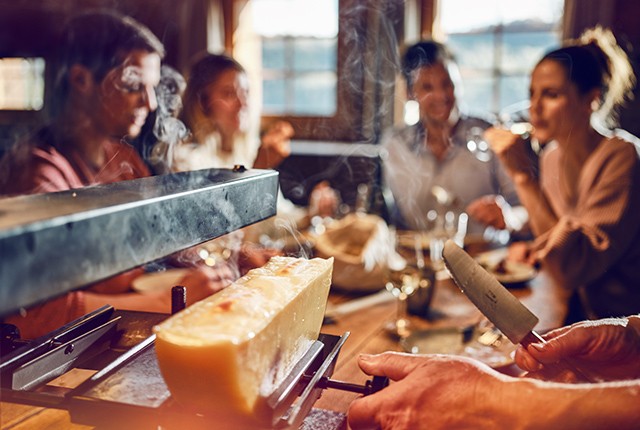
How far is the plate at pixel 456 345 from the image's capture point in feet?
5.77

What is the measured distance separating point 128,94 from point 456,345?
169cm

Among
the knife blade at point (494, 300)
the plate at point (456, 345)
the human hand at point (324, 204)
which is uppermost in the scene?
the knife blade at point (494, 300)

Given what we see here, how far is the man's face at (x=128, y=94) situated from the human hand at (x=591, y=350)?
6.18 ft

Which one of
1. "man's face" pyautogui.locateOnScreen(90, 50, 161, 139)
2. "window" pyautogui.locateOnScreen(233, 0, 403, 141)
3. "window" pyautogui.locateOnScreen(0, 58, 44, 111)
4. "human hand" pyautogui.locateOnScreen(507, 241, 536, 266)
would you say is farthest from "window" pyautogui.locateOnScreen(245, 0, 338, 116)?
"man's face" pyautogui.locateOnScreen(90, 50, 161, 139)

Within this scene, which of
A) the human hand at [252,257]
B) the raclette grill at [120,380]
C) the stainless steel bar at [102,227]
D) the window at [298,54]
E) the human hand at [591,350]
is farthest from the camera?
the window at [298,54]

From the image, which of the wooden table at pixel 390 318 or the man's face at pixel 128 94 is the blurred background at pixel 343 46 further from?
the man's face at pixel 128 94

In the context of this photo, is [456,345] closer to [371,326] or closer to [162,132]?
[371,326]

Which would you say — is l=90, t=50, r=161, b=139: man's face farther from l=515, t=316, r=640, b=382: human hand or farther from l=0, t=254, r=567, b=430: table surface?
l=515, t=316, r=640, b=382: human hand

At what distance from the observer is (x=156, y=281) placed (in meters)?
2.39

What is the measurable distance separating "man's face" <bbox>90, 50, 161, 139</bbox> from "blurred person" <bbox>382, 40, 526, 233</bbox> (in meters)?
1.99

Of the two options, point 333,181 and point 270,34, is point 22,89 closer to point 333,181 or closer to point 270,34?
point 270,34

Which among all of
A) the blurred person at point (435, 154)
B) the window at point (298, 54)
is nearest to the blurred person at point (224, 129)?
the blurred person at point (435, 154)

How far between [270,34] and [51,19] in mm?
2619

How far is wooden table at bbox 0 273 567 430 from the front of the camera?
4.16 feet
